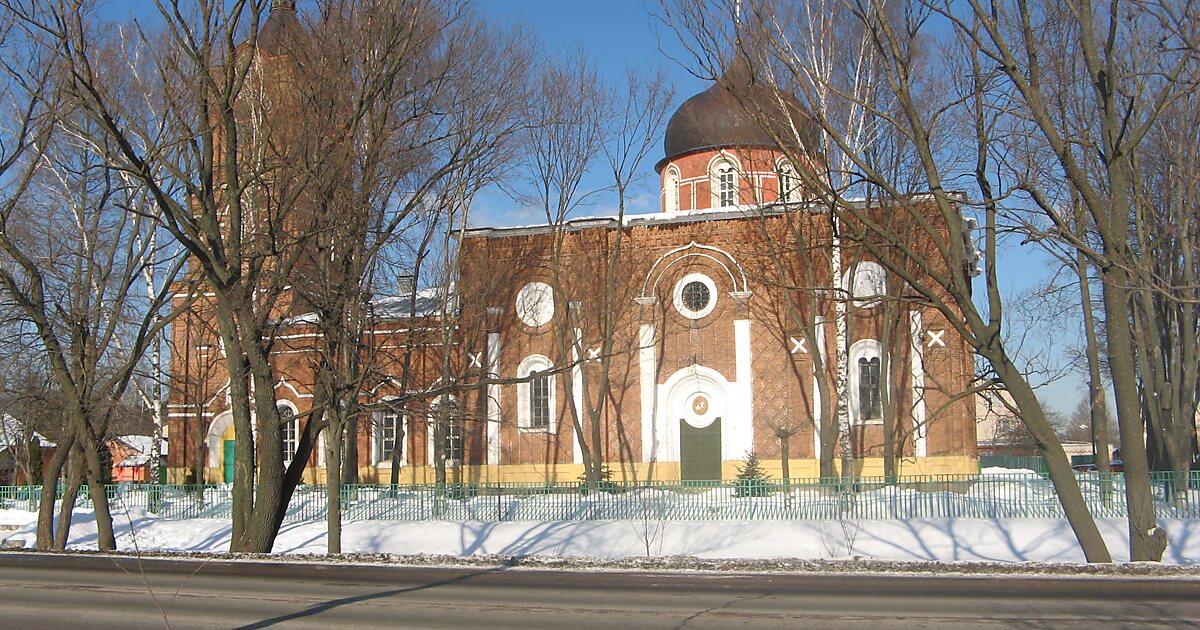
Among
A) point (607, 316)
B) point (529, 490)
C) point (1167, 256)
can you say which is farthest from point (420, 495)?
point (1167, 256)

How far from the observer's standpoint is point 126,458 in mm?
49688

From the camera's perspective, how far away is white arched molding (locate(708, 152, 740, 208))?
32.9 metres

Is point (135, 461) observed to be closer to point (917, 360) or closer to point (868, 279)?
point (868, 279)

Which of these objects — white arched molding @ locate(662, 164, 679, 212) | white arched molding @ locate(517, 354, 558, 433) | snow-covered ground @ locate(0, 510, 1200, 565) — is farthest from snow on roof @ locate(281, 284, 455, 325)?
white arched molding @ locate(662, 164, 679, 212)

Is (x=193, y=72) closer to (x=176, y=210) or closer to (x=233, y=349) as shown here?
(x=176, y=210)

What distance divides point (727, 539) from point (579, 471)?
10.6 metres

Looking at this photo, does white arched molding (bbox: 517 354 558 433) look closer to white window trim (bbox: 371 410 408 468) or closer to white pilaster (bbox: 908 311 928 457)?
white window trim (bbox: 371 410 408 468)

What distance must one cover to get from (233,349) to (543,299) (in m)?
17.9

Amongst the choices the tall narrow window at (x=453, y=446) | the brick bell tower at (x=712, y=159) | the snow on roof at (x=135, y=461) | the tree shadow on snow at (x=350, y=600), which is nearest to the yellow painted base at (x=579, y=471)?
the tall narrow window at (x=453, y=446)

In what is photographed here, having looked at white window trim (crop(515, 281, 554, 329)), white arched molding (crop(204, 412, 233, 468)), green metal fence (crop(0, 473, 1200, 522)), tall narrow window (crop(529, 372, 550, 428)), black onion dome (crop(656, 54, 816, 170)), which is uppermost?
black onion dome (crop(656, 54, 816, 170))

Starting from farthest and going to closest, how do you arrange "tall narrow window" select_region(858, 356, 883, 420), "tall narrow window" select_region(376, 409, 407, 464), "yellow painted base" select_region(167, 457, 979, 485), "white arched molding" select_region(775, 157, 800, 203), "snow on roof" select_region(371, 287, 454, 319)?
"tall narrow window" select_region(376, 409, 407, 464), "snow on roof" select_region(371, 287, 454, 319), "tall narrow window" select_region(858, 356, 883, 420), "yellow painted base" select_region(167, 457, 979, 485), "white arched molding" select_region(775, 157, 800, 203)

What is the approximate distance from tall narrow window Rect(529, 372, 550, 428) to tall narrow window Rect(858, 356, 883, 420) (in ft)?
29.6

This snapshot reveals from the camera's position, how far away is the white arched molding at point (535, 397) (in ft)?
104

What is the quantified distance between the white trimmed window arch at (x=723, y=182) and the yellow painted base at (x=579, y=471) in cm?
833
